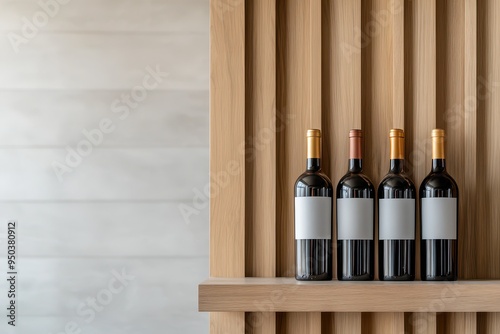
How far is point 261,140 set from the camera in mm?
1581

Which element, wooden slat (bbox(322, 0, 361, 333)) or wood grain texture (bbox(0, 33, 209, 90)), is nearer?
wooden slat (bbox(322, 0, 361, 333))

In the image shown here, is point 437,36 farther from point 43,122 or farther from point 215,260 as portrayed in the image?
point 43,122

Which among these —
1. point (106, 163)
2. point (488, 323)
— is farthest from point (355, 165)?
point (106, 163)

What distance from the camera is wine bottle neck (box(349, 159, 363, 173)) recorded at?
150 cm

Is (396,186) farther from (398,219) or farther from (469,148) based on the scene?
(469,148)

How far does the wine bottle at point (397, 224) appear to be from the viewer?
147cm

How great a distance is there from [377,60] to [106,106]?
0.76 metres

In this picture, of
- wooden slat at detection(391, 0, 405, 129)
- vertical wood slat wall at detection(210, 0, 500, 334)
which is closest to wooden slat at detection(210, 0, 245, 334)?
vertical wood slat wall at detection(210, 0, 500, 334)

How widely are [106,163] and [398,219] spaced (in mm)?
836

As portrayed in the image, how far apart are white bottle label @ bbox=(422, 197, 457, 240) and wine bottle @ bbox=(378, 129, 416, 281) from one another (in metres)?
0.03

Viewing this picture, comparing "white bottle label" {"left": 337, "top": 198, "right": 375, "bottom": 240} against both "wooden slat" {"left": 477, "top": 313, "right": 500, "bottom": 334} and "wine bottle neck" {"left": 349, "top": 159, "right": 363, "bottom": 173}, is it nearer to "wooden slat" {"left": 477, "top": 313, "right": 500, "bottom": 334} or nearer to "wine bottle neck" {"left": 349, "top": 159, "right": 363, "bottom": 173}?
"wine bottle neck" {"left": 349, "top": 159, "right": 363, "bottom": 173}

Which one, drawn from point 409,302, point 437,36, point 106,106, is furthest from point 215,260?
point 437,36

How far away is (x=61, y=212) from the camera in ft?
6.01

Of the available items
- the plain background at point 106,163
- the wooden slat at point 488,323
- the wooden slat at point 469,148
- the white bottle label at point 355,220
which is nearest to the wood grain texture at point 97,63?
the plain background at point 106,163
